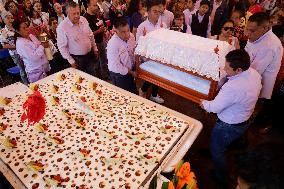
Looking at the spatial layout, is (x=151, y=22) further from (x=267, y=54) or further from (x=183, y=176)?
(x=183, y=176)

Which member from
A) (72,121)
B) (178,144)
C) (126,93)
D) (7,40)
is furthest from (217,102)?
(7,40)

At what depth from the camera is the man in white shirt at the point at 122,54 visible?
383cm

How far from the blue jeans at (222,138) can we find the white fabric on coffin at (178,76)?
0.55 meters

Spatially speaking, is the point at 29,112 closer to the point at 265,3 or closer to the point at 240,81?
the point at 240,81

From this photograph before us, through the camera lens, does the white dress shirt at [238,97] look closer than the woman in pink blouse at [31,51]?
Yes

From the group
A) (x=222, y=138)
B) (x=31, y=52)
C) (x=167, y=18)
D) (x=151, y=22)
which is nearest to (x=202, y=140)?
(x=222, y=138)

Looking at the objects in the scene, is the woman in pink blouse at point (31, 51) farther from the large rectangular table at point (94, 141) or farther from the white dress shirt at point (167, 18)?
the white dress shirt at point (167, 18)

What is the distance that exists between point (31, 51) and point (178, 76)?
2.55m

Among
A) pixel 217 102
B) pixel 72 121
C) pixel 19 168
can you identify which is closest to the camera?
pixel 19 168

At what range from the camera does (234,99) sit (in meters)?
2.76

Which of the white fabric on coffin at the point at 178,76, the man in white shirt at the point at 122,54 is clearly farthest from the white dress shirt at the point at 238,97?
the man in white shirt at the point at 122,54

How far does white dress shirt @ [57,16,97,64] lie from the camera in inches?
180

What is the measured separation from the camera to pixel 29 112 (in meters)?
2.84

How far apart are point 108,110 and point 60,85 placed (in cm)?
113
